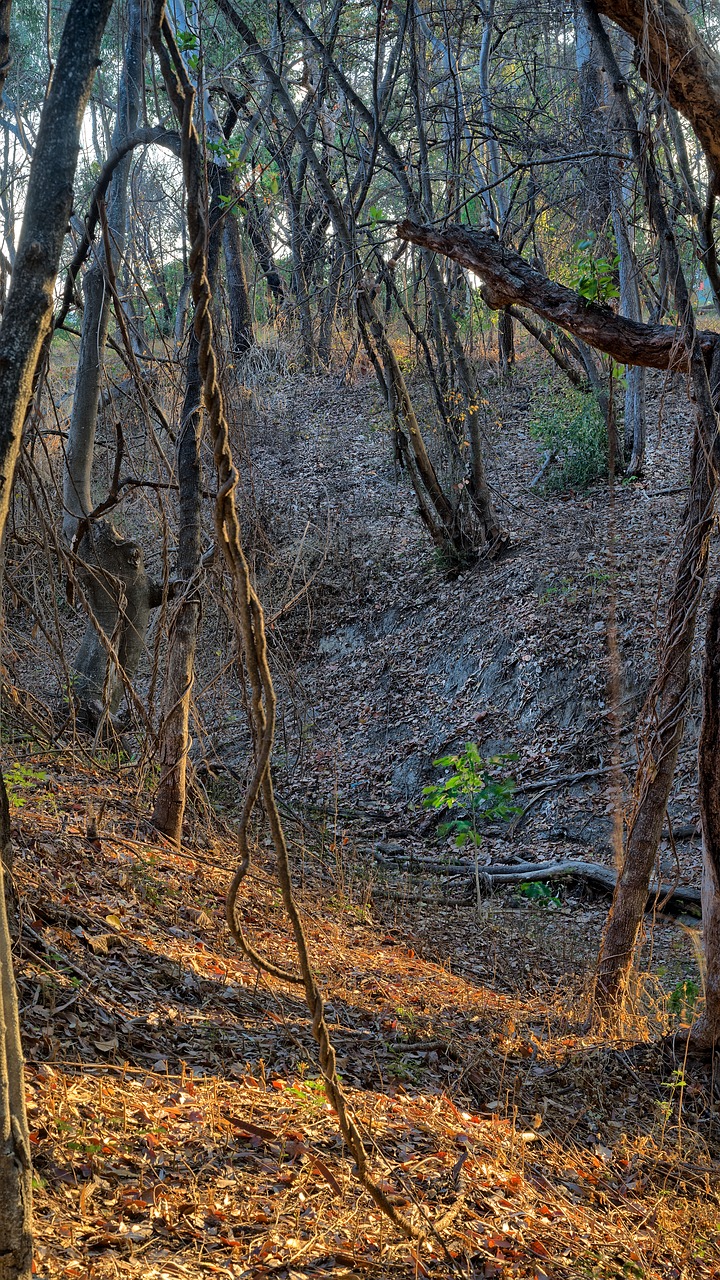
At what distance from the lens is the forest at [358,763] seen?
98.3 inches

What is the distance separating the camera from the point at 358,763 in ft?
34.0

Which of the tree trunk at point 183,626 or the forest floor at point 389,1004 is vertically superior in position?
the tree trunk at point 183,626

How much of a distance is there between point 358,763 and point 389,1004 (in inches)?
216

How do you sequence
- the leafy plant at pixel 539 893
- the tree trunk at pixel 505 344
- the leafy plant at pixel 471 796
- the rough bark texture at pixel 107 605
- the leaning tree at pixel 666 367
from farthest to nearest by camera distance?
the tree trunk at pixel 505 344, the leafy plant at pixel 471 796, the rough bark texture at pixel 107 605, the leafy plant at pixel 539 893, the leaning tree at pixel 666 367

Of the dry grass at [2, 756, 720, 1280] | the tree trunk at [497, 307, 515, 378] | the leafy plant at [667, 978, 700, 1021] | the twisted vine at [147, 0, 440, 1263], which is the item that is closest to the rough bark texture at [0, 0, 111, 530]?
the twisted vine at [147, 0, 440, 1263]

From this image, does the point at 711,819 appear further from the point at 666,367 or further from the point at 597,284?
the point at 597,284

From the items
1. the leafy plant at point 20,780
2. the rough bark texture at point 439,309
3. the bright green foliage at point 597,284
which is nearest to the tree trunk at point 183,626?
the leafy plant at point 20,780

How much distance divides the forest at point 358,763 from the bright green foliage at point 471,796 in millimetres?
54

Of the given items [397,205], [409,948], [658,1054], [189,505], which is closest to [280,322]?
[189,505]

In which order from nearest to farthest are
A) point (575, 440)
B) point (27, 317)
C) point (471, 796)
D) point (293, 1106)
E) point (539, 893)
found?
point (27, 317) → point (293, 1106) → point (539, 893) → point (471, 796) → point (575, 440)

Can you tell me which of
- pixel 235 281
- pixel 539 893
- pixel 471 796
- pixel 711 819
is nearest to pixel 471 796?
pixel 471 796

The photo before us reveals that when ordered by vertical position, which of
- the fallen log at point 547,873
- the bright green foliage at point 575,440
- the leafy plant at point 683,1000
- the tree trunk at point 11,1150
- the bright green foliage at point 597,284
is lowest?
the leafy plant at point 683,1000

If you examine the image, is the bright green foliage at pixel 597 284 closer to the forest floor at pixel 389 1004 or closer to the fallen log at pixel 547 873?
the forest floor at pixel 389 1004

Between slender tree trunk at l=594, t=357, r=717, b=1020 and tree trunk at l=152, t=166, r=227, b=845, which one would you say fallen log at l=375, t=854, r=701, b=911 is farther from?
tree trunk at l=152, t=166, r=227, b=845
